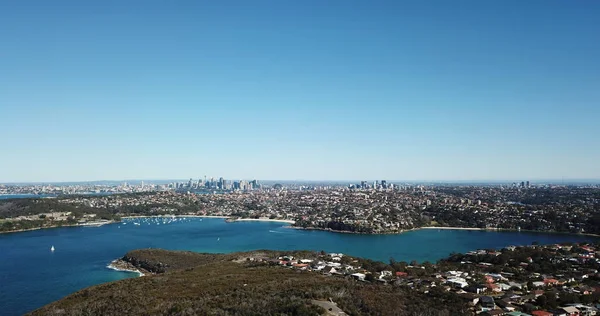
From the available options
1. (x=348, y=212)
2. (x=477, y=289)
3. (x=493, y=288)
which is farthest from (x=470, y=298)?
(x=348, y=212)

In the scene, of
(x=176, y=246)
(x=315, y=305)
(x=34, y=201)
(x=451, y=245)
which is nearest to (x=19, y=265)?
(x=176, y=246)

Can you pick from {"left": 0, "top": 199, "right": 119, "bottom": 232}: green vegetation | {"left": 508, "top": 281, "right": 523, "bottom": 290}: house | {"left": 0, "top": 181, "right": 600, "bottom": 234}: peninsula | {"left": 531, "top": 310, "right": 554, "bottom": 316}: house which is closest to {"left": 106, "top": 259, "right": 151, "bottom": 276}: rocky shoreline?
{"left": 508, "top": 281, "right": 523, "bottom": 290}: house

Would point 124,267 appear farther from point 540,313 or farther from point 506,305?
point 540,313

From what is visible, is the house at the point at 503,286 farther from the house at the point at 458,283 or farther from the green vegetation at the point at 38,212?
the green vegetation at the point at 38,212

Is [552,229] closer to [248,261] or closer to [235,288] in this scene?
[248,261]

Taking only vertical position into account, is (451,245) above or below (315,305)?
below

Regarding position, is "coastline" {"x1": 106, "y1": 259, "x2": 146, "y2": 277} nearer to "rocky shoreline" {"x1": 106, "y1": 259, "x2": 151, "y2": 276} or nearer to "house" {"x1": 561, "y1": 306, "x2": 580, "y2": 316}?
"rocky shoreline" {"x1": 106, "y1": 259, "x2": 151, "y2": 276}

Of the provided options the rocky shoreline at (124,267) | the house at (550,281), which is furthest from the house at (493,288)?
the rocky shoreline at (124,267)
